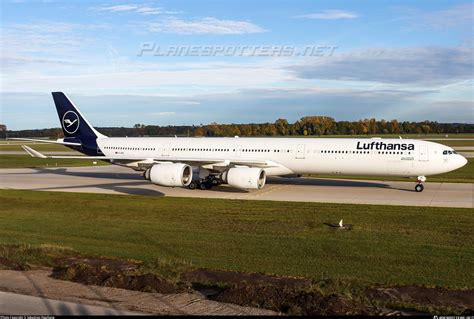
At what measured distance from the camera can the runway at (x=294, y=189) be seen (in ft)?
84.9

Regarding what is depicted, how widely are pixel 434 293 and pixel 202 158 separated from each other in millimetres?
22037

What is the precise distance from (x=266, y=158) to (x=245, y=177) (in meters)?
3.48

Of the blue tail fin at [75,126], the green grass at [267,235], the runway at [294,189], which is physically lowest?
the green grass at [267,235]

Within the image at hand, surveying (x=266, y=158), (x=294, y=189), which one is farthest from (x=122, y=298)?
(x=294, y=189)

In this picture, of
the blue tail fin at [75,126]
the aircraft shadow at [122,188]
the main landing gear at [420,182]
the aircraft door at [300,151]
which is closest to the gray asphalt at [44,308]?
the aircraft shadow at [122,188]

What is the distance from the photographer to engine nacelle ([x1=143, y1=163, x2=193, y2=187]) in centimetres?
2798

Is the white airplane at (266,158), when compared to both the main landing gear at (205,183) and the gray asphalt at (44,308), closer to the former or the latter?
the main landing gear at (205,183)

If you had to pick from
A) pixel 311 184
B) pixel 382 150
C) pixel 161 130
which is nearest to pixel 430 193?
pixel 382 150

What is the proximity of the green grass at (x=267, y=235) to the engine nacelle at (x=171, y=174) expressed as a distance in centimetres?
229

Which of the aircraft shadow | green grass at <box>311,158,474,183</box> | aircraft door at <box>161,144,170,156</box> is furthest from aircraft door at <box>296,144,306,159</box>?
aircraft door at <box>161,144,170,156</box>

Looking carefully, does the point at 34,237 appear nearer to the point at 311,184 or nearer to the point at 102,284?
the point at 102,284

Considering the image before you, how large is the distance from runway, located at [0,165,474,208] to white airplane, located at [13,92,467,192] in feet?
3.26

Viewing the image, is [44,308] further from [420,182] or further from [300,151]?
[420,182]

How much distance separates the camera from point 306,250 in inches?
594
